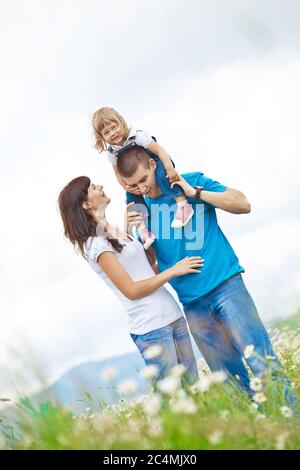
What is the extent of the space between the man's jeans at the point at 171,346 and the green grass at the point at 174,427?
304 millimetres

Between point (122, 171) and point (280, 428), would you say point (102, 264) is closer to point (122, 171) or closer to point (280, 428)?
point (122, 171)

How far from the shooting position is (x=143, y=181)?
11.6 feet

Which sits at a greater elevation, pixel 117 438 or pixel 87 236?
pixel 87 236

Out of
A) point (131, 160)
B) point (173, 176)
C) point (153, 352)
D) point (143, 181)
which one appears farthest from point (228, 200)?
point (153, 352)

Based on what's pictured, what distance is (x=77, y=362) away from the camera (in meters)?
2.77

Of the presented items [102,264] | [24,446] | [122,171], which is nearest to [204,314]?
[102,264]

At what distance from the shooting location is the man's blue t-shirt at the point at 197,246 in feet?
11.2

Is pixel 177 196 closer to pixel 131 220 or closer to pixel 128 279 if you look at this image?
pixel 131 220

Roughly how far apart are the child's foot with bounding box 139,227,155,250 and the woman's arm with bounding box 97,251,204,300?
230 millimetres

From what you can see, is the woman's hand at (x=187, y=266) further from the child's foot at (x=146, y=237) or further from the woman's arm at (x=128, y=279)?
the child's foot at (x=146, y=237)

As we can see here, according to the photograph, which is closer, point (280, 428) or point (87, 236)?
point (280, 428)

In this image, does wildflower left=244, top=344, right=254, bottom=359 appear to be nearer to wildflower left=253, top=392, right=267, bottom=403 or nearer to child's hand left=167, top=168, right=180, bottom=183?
wildflower left=253, top=392, right=267, bottom=403

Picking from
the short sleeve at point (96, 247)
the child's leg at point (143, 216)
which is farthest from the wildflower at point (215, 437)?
the child's leg at point (143, 216)

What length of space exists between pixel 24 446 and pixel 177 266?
1149 mm
